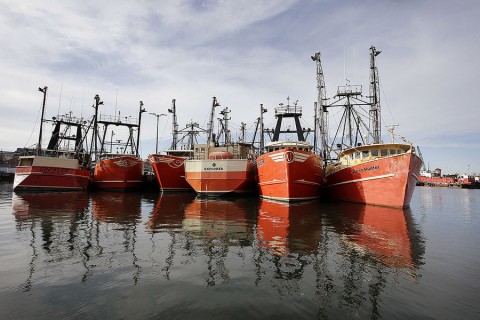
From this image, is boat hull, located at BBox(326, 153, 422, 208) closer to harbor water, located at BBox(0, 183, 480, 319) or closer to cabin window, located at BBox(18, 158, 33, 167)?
harbor water, located at BBox(0, 183, 480, 319)

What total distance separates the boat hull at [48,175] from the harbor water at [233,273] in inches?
909

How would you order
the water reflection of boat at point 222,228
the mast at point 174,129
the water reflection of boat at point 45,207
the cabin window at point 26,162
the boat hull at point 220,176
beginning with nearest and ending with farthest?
the water reflection of boat at point 222,228 < the water reflection of boat at point 45,207 < the boat hull at point 220,176 < the cabin window at point 26,162 < the mast at point 174,129

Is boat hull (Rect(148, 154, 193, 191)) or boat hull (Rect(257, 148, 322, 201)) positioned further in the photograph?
boat hull (Rect(148, 154, 193, 191))

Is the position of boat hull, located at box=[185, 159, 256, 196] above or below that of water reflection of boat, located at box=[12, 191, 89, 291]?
above

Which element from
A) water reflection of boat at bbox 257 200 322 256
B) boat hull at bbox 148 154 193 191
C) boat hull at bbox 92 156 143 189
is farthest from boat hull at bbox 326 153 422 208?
boat hull at bbox 92 156 143 189

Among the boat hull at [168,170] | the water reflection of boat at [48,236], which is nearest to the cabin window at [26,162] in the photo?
the boat hull at [168,170]

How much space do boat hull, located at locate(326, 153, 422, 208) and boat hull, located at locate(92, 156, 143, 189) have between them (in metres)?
26.0

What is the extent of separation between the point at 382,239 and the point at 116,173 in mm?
32305

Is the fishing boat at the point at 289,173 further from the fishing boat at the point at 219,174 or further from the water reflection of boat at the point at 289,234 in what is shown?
the water reflection of boat at the point at 289,234

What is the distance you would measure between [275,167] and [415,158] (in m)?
9.91

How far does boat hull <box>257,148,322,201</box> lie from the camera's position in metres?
20.2

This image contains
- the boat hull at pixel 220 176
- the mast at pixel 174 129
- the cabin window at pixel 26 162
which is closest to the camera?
the boat hull at pixel 220 176

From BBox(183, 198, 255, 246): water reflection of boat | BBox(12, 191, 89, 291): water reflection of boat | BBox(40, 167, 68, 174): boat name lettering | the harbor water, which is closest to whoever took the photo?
the harbor water

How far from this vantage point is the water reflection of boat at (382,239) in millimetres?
7098
